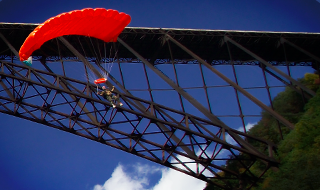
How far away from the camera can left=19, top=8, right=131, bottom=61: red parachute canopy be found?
18469 millimetres

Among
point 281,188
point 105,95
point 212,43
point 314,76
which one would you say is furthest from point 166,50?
point 314,76

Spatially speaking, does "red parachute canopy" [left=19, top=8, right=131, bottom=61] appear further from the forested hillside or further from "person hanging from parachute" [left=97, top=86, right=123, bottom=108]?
the forested hillside

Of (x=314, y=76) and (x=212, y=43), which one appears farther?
(x=314, y=76)

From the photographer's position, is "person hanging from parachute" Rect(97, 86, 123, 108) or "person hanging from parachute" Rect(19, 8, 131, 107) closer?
"person hanging from parachute" Rect(19, 8, 131, 107)

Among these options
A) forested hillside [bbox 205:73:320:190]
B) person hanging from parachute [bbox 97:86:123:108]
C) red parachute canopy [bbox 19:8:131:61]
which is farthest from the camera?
person hanging from parachute [bbox 97:86:123:108]

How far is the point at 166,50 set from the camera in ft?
91.9

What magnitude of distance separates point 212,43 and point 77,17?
1081cm

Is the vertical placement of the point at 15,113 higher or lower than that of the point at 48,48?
lower

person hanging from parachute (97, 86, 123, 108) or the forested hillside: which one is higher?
person hanging from parachute (97, 86, 123, 108)

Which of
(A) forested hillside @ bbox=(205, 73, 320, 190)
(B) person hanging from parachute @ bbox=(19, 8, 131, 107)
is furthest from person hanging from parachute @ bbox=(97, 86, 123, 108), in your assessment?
(A) forested hillside @ bbox=(205, 73, 320, 190)

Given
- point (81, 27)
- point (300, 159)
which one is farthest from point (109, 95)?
point (300, 159)

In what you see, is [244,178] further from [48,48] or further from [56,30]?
[48,48]

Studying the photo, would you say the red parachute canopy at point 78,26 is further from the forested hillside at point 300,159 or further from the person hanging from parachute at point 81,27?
the forested hillside at point 300,159

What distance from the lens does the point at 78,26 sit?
19859mm
